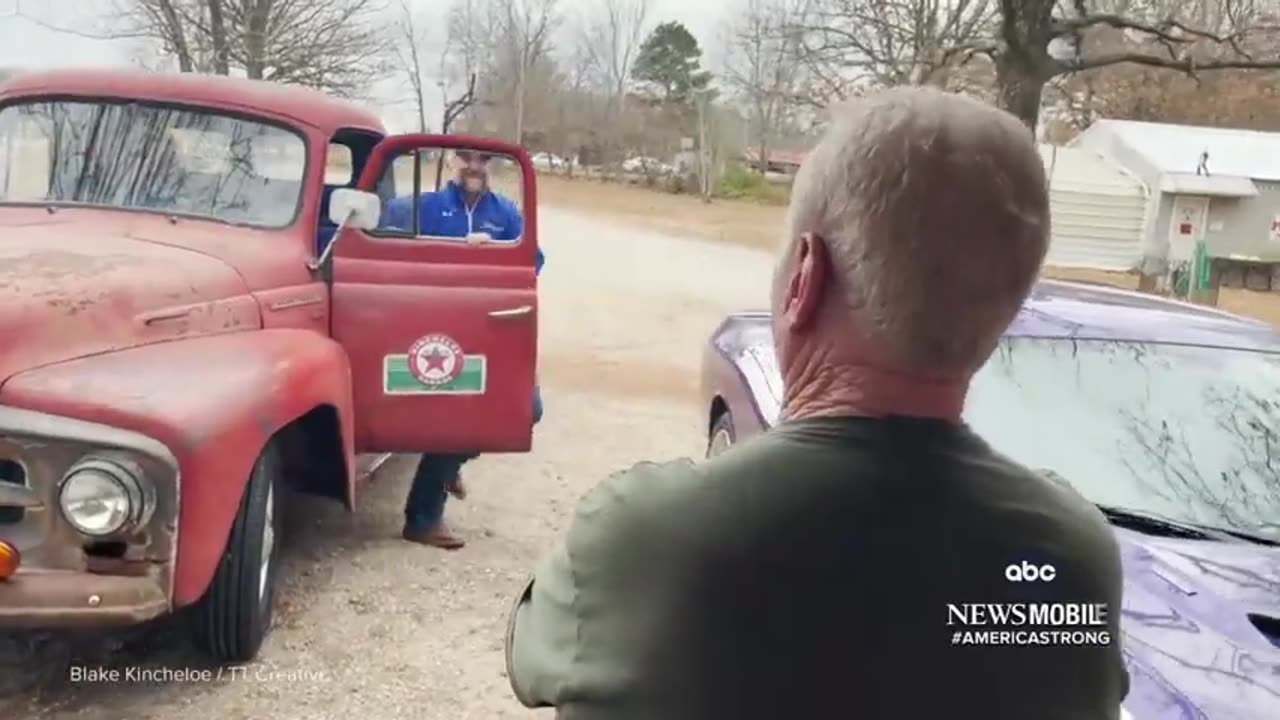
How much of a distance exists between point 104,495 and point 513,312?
2.10 m

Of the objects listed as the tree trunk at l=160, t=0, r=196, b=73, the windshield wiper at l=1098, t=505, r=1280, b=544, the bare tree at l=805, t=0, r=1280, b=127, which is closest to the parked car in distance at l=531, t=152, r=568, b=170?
the bare tree at l=805, t=0, r=1280, b=127

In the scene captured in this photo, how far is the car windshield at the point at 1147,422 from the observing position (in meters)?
3.54

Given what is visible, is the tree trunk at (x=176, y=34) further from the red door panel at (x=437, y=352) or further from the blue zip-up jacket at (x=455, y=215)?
the red door panel at (x=437, y=352)

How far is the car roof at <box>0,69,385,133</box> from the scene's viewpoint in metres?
5.38

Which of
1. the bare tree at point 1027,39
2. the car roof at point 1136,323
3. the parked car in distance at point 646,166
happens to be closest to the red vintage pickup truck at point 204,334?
the car roof at point 1136,323

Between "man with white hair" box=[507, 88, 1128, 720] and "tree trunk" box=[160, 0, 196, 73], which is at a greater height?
"tree trunk" box=[160, 0, 196, 73]

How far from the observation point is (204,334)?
4.47m

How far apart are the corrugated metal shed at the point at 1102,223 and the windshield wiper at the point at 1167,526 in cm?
2581

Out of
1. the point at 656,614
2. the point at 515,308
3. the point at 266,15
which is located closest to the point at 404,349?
the point at 515,308

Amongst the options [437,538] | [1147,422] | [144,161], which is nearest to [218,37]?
[144,161]

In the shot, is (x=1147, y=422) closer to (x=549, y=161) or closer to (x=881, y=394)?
(x=881, y=394)

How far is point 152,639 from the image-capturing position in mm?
4484

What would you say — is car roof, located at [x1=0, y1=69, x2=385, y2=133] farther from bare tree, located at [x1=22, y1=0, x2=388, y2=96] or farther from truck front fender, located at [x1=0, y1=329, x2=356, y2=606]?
bare tree, located at [x1=22, y1=0, x2=388, y2=96]

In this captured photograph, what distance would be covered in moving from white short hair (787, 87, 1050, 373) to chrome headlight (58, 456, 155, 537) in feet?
8.89
